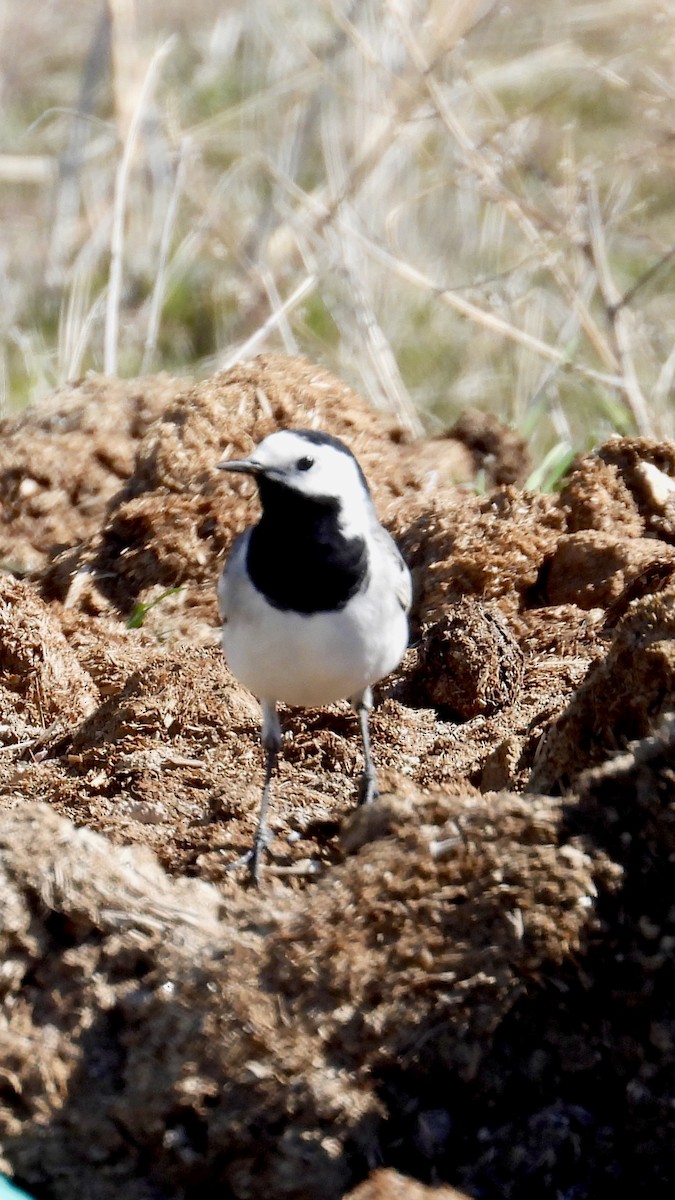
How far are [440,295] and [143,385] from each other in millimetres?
1308

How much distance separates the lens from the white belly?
357 centimetres

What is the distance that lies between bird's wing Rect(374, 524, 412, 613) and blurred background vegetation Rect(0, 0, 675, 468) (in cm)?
183

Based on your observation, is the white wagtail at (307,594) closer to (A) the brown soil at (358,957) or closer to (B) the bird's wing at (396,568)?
(B) the bird's wing at (396,568)

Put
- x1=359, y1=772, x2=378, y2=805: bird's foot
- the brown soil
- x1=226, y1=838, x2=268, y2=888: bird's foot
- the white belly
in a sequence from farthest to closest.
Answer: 1. the white belly
2. x1=359, y1=772, x2=378, y2=805: bird's foot
3. x1=226, y1=838, x2=268, y2=888: bird's foot
4. the brown soil

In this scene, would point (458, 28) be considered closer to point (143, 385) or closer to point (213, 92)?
point (143, 385)

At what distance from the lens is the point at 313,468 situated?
145 inches

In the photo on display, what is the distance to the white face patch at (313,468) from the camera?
363 cm

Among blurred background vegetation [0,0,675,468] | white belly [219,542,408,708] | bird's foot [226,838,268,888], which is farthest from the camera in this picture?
blurred background vegetation [0,0,675,468]

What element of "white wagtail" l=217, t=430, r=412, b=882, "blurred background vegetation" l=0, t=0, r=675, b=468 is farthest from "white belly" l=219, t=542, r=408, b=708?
"blurred background vegetation" l=0, t=0, r=675, b=468

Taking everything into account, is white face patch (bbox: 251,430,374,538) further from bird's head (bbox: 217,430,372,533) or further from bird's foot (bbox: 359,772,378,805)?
bird's foot (bbox: 359,772,378,805)

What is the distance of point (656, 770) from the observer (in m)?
2.58

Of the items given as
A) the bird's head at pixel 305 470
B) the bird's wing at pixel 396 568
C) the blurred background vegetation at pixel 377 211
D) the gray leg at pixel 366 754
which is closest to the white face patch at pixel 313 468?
the bird's head at pixel 305 470

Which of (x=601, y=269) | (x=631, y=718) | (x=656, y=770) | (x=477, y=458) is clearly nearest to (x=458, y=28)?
(x=601, y=269)

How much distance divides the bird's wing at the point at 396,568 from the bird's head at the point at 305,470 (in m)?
0.17
